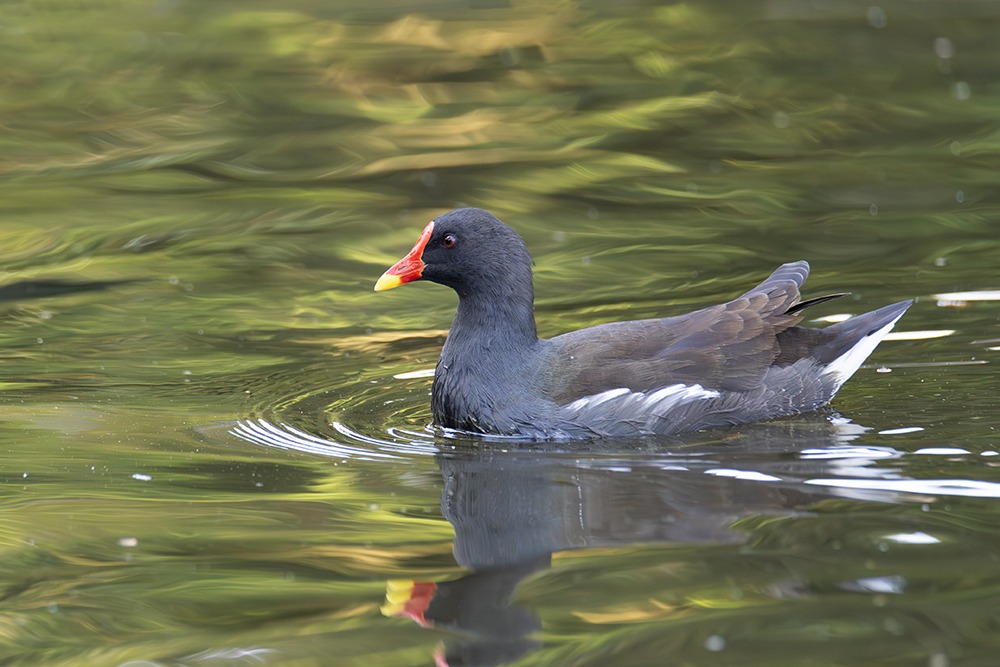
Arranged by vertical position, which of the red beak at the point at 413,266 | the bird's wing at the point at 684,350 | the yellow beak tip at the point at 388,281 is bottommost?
the bird's wing at the point at 684,350

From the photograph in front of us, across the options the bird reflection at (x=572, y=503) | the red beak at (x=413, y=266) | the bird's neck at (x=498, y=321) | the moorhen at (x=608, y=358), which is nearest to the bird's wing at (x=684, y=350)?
the moorhen at (x=608, y=358)

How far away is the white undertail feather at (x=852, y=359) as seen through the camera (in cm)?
721

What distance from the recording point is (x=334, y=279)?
30.9 ft

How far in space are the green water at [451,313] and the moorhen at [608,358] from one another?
18 centimetres

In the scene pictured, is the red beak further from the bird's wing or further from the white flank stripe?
the white flank stripe

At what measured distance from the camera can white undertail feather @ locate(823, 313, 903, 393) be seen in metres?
7.21

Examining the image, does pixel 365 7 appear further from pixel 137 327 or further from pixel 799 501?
pixel 799 501

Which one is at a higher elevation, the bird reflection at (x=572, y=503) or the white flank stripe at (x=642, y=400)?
the white flank stripe at (x=642, y=400)

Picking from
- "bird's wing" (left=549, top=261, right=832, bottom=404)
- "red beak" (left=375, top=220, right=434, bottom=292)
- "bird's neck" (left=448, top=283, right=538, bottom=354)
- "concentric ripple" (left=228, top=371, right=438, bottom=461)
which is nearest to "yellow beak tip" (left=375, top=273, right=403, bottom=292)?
"red beak" (left=375, top=220, right=434, bottom=292)

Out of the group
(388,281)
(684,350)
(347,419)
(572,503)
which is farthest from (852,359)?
(347,419)

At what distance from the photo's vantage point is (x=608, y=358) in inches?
271

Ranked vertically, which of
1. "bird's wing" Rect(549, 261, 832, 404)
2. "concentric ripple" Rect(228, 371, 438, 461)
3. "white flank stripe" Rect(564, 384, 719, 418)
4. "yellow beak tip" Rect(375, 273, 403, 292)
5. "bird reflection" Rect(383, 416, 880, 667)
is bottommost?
"concentric ripple" Rect(228, 371, 438, 461)

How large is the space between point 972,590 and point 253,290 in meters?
5.58

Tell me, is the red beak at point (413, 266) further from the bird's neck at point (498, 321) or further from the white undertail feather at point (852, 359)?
the white undertail feather at point (852, 359)
